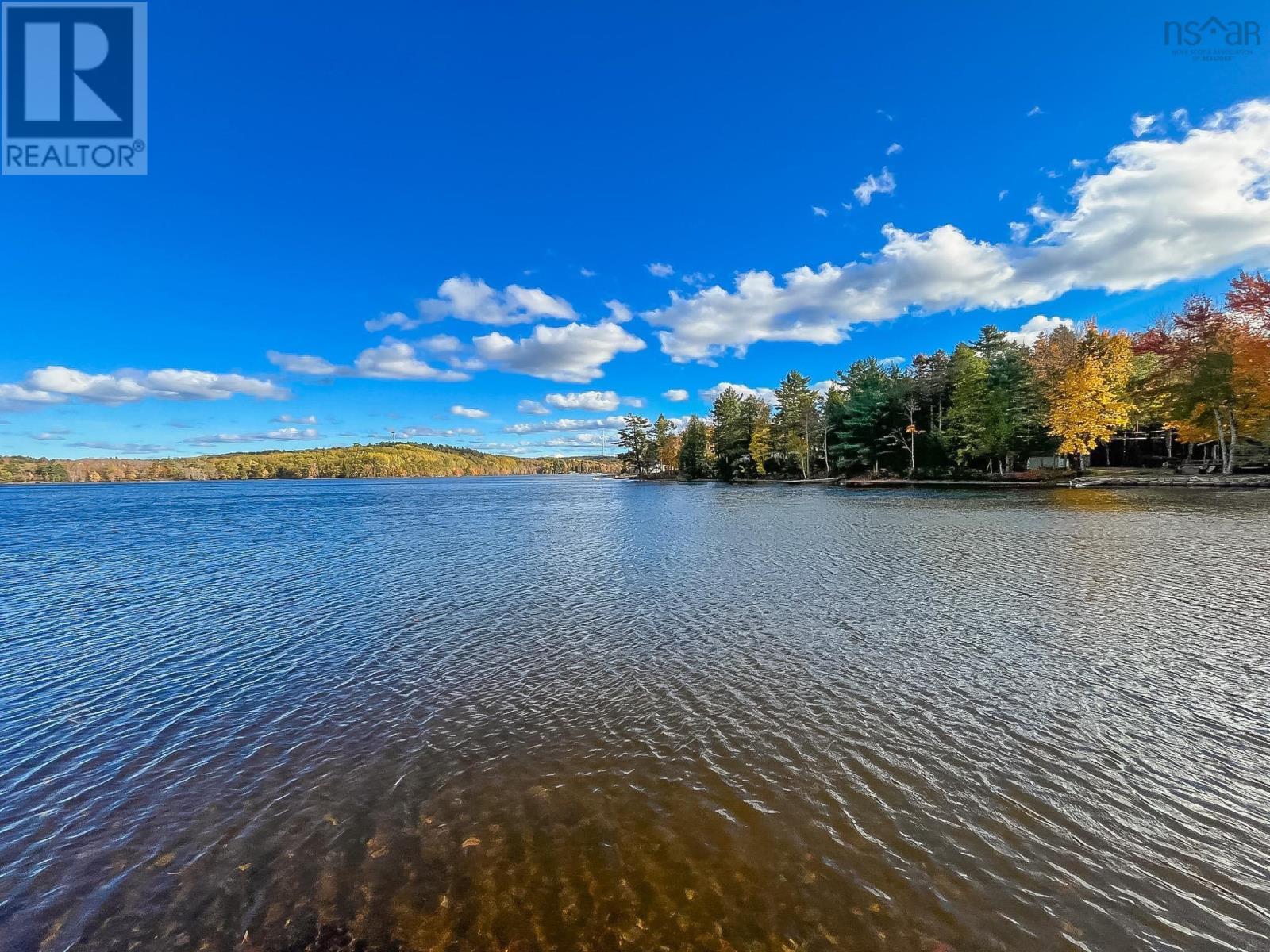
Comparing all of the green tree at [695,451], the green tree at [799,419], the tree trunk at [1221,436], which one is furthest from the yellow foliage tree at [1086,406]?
the green tree at [695,451]

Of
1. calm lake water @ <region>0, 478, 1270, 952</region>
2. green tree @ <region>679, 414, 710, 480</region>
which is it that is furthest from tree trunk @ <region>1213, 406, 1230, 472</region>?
green tree @ <region>679, 414, 710, 480</region>

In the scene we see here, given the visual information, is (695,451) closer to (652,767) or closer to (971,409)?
(971,409)

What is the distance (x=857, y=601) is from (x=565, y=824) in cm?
1044

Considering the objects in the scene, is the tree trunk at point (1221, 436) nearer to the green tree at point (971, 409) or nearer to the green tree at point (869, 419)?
the green tree at point (971, 409)

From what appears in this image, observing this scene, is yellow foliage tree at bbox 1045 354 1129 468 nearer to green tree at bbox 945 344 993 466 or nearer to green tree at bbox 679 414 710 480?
green tree at bbox 945 344 993 466

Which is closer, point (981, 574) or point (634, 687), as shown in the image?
point (634, 687)

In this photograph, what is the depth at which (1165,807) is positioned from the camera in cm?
547

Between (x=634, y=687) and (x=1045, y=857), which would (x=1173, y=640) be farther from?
(x=634, y=687)


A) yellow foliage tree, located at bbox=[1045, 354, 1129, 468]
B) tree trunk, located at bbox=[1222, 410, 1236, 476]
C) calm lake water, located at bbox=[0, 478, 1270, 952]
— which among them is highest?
yellow foliage tree, located at bbox=[1045, 354, 1129, 468]

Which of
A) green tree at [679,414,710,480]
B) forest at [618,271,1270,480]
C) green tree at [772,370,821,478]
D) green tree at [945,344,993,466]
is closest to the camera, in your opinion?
forest at [618,271,1270,480]

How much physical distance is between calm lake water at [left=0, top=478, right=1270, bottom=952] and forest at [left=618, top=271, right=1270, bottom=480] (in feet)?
125

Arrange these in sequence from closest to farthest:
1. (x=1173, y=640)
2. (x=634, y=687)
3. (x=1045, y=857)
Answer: (x=1045, y=857)
(x=634, y=687)
(x=1173, y=640)

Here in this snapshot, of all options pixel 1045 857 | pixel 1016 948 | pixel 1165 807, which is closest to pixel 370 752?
pixel 1016 948

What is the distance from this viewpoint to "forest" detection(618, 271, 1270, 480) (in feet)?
131
